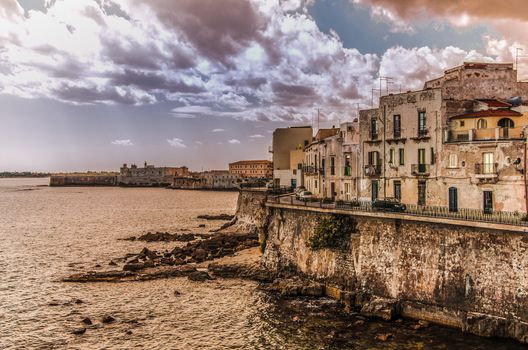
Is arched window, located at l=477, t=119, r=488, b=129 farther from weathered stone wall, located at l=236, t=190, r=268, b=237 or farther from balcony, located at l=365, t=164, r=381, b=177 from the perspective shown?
weathered stone wall, located at l=236, t=190, r=268, b=237

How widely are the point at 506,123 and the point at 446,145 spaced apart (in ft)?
13.6

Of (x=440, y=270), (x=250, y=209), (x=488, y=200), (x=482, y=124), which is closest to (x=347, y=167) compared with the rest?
(x=482, y=124)

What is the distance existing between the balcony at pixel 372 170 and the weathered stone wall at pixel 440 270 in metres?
7.77

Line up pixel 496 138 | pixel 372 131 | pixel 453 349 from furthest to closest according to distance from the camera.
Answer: pixel 372 131, pixel 496 138, pixel 453 349

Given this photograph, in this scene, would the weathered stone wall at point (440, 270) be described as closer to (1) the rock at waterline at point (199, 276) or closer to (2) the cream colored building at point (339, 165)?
(1) the rock at waterline at point (199, 276)

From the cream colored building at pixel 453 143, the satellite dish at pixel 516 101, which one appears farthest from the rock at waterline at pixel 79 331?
the satellite dish at pixel 516 101

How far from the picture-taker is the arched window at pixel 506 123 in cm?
2884

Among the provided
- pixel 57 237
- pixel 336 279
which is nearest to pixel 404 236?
pixel 336 279

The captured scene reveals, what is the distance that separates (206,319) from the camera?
2527 centimetres

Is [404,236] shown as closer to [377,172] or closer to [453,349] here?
[453,349]

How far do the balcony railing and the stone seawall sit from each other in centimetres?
619

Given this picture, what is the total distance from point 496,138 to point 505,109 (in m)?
4.14

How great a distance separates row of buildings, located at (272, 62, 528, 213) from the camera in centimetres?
2670

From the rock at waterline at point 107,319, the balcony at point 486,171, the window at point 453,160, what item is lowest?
the rock at waterline at point 107,319
